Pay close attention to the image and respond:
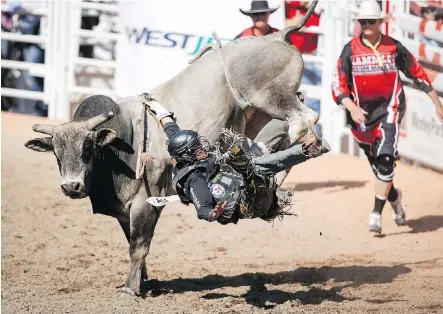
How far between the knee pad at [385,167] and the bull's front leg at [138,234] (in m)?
2.48

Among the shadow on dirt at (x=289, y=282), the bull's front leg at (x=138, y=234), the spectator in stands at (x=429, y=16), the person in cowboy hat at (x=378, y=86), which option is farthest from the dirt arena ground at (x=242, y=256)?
the spectator in stands at (x=429, y=16)

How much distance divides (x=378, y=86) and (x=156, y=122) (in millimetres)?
2621

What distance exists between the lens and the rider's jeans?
6.50 m

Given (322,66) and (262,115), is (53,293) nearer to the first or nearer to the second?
(262,115)

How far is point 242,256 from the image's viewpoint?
8602 millimetres

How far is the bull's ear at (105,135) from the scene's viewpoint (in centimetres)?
675

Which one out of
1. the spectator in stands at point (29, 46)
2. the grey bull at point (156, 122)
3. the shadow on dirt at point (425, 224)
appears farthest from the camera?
the spectator in stands at point (29, 46)

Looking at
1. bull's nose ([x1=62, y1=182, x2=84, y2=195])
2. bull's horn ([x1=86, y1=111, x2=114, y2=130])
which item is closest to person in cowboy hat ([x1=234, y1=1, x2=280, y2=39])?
bull's horn ([x1=86, y1=111, x2=114, y2=130])

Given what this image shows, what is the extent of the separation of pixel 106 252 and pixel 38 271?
829 mm

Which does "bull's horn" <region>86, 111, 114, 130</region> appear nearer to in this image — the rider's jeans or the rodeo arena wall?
the rider's jeans

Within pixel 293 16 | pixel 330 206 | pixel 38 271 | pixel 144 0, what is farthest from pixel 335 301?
pixel 144 0

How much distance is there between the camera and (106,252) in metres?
8.91

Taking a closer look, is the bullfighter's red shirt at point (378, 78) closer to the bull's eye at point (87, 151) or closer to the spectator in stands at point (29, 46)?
the bull's eye at point (87, 151)

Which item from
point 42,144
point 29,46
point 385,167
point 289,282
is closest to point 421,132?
point 385,167
